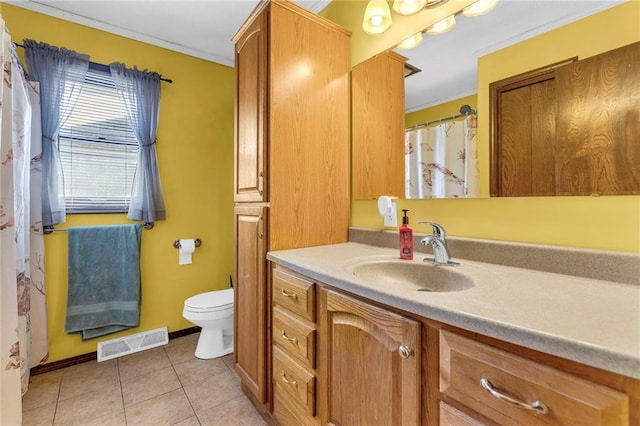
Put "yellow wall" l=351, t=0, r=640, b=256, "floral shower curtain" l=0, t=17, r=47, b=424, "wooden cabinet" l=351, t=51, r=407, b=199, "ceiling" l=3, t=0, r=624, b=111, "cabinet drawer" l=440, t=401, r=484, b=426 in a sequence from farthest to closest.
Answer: "wooden cabinet" l=351, t=51, r=407, b=199 → "floral shower curtain" l=0, t=17, r=47, b=424 → "ceiling" l=3, t=0, r=624, b=111 → "yellow wall" l=351, t=0, r=640, b=256 → "cabinet drawer" l=440, t=401, r=484, b=426

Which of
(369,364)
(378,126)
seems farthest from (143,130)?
(369,364)

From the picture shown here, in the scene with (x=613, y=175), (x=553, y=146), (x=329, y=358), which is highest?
(x=553, y=146)

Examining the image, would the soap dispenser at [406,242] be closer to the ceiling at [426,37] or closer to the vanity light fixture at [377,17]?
the ceiling at [426,37]

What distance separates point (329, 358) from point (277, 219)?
67 centimetres

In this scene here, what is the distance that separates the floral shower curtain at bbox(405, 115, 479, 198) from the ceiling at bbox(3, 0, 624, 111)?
0.14m

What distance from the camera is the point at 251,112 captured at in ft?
5.00

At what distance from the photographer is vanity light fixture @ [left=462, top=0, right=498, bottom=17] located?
42.9 inches

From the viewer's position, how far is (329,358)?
1.00 metres

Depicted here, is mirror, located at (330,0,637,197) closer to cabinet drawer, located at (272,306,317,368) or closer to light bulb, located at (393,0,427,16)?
light bulb, located at (393,0,427,16)

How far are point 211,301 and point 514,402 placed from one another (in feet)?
6.35

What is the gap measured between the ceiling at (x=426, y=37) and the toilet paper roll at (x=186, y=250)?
164 cm

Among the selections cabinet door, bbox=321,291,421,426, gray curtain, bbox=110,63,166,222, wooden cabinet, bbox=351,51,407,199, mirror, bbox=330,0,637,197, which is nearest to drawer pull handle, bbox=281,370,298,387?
cabinet door, bbox=321,291,421,426

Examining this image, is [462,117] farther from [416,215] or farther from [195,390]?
[195,390]

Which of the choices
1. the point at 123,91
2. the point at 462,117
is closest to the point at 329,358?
the point at 462,117
